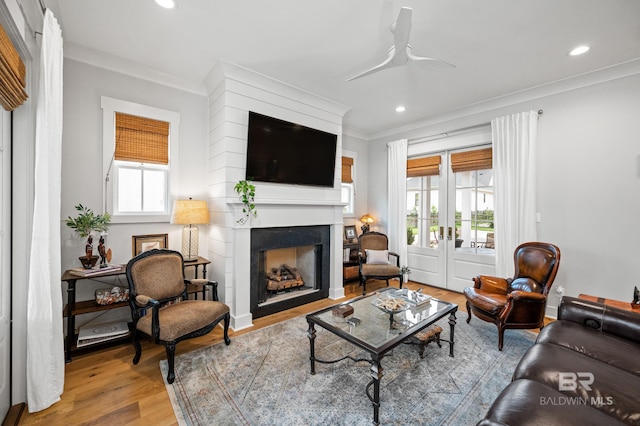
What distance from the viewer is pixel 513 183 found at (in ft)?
12.0

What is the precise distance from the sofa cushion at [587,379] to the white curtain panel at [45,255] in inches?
117

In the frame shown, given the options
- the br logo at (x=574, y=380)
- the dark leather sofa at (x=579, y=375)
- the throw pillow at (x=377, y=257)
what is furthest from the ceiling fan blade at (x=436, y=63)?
the throw pillow at (x=377, y=257)

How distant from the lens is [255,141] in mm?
3223

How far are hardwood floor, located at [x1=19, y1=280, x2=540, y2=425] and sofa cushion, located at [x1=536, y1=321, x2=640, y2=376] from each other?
2.58 metres

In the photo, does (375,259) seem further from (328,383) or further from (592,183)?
(592,183)

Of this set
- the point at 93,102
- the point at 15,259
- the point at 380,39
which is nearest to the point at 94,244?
the point at 15,259

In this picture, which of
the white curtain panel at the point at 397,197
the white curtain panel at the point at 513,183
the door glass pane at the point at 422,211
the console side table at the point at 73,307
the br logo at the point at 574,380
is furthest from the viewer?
the white curtain panel at the point at 397,197

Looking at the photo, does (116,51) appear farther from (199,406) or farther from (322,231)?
(199,406)

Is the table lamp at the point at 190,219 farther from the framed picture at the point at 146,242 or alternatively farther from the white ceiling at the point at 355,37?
the white ceiling at the point at 355,37

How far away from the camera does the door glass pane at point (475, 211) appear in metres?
4.11

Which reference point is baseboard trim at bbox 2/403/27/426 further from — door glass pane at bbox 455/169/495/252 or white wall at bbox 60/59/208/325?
door glass pane at bbox 455/169/495/252

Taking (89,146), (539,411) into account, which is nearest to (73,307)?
(89,146)

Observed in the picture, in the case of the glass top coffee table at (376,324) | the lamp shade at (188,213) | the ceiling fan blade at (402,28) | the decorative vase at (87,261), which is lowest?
the glass top coffee table at (376,324)

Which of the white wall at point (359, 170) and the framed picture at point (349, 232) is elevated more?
the white wall at point (359, 170)
